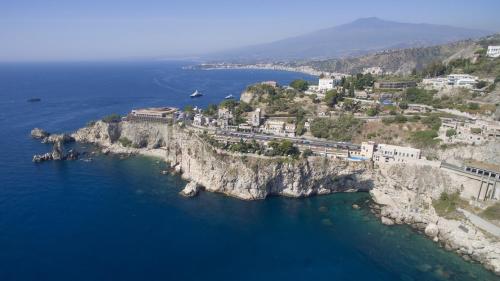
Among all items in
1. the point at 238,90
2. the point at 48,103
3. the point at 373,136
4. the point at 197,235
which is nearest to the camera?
the point at 197,235

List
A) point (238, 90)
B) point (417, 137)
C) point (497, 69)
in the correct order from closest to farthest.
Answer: point (417, 137) → point (497, 69) → point (238, 90)

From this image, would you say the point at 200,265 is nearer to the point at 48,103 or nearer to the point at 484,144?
the point at 484,144

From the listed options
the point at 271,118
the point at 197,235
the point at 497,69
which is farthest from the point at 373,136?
the point at 497,69

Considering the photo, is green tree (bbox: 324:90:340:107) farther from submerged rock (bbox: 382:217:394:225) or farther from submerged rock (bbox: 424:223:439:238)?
submerged rock (bbox: 424:223:439:238)

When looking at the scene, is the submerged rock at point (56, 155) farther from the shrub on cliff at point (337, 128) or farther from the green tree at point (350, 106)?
the green tree at point (350, 106)

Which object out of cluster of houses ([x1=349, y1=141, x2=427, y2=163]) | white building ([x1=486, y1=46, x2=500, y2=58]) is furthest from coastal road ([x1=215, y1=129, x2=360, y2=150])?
white building ([x1=486, y1=46, x2=500, y2=58])

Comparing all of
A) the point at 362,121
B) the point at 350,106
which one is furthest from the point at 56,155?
the point at 350,106

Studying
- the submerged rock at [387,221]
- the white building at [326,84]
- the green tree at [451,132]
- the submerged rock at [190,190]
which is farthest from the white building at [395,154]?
the white building at [326,84]
